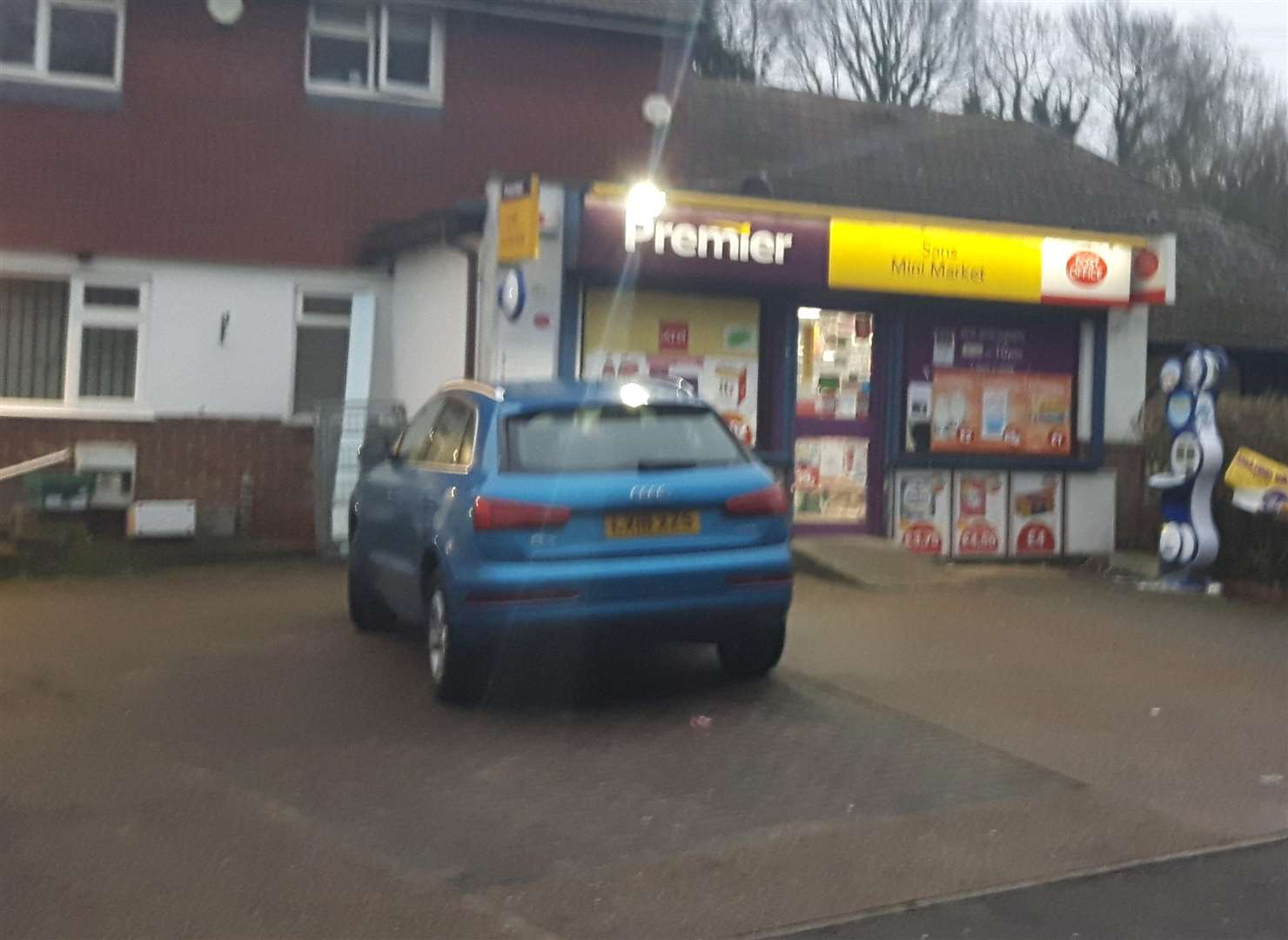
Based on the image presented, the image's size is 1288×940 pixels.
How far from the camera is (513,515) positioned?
6.95 meters

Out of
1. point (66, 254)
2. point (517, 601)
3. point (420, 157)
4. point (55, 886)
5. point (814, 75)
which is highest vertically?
point (814, 75)

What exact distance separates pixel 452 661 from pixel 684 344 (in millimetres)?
5884

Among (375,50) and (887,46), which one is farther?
(887,46)

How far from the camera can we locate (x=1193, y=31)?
1572 inches

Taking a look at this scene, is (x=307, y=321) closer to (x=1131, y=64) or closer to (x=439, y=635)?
(x=439, y=635)

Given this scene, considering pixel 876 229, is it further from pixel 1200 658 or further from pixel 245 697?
pixel 245 697

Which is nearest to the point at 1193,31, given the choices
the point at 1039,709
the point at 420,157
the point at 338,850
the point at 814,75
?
the point at 814,75

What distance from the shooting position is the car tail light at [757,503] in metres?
7.27

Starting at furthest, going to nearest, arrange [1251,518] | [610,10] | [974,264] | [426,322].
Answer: [610,10]
[426,322]
[974,264]
[1251,518]

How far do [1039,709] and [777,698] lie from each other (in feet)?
4.31

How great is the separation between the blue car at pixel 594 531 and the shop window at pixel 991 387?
19.0 ft

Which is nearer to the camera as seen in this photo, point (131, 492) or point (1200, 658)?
point (1200, 658)

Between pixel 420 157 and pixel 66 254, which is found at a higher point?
pixel 420 157

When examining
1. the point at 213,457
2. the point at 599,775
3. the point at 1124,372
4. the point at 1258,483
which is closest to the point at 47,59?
the point at 213,457
